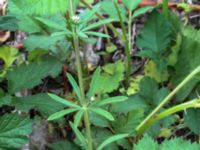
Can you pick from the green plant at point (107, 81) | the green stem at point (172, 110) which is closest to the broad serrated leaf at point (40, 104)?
the green plant at point (107, 81)

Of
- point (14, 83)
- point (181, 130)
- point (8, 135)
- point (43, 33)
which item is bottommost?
point (181, 130)

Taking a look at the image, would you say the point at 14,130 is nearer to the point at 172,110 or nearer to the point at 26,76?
the point at 26,76

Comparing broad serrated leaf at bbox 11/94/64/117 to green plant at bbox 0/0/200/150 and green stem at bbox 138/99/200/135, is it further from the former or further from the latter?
green stem at bbox 138/99/200/135

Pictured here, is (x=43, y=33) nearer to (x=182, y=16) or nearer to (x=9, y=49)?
(x=9, y=49)

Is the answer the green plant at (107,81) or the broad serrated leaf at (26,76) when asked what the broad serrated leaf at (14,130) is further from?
the broad serrated leaf at (26,76)

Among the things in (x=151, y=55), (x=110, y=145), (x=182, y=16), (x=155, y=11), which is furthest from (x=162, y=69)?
(x=182, y=16)

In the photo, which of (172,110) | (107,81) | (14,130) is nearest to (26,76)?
(14,130)

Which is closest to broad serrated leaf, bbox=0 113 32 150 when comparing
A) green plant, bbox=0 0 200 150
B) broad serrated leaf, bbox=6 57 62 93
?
green plant, bbox=0 0 200 150

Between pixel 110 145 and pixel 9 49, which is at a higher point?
pixel 9 49
